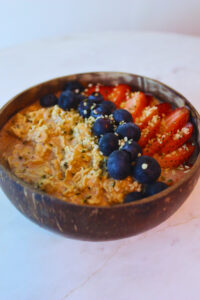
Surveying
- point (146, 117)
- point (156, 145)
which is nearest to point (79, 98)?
point (146, 117)

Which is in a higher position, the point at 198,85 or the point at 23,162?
the point at 23,162

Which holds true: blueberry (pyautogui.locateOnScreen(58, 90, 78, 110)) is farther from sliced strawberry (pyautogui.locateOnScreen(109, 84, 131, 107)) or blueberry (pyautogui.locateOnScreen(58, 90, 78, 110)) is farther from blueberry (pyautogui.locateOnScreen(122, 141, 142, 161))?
blueberry (pyautogui.locateOnScreen(122, 141, 142, 161))

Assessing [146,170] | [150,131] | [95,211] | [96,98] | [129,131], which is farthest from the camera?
[96,98]

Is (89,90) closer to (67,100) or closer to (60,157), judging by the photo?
(67,100)

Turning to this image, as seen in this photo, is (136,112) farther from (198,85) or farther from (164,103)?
(198,85)

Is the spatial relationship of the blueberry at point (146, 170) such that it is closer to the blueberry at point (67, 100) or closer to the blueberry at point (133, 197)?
the blueberry at point (133, 197)

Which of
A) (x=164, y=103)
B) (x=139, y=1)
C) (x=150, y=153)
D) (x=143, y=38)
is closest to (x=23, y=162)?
(x=150, y=153)
